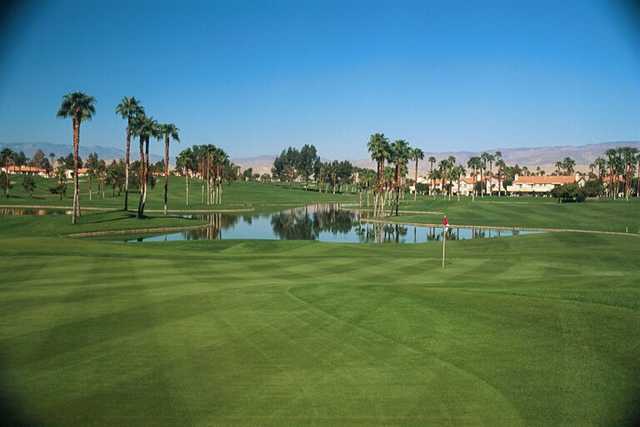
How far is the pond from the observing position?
7425 cm

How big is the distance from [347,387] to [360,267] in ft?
67.6

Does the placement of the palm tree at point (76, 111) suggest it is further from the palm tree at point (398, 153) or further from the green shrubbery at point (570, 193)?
the green shrubbery at point (570, 193)

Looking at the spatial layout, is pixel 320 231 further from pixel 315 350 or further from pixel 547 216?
pixel 315 350

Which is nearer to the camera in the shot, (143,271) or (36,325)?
(36,325)

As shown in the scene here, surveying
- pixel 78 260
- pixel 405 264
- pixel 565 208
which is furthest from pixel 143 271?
pixel 565 208

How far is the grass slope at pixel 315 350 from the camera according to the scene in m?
11.1

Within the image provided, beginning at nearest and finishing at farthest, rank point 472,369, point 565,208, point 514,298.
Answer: point 472,369
point 514,298
point 565,208

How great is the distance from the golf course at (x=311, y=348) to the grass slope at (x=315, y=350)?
0.05 m

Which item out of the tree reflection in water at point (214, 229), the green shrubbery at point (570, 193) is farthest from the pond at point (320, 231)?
the green shrubbery at point (570, 193)

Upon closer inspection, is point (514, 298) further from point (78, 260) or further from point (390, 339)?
point (78, 260)

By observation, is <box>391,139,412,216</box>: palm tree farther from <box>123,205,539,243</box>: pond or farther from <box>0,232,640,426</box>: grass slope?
<box>0,232,640,426</box>: grass slope

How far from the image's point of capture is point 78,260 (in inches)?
1251

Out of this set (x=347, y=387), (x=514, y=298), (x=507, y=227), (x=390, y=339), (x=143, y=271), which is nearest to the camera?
(x=347, y=387)

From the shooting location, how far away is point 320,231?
284 ft
